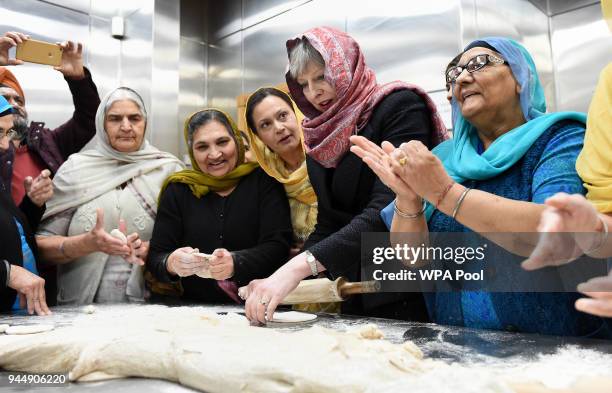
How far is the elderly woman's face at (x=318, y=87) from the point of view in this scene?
1.48 meters

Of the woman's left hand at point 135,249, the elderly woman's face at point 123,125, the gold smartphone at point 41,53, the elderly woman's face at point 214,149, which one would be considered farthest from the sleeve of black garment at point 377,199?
the gold smartphone at point 41,53

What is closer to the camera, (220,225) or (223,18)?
(220,225)

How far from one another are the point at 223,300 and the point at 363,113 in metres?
0.89

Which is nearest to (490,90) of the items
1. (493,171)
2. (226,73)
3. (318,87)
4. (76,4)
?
(493,171)

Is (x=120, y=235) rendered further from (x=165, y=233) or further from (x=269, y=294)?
(x=269, y=294)

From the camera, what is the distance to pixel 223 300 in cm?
179

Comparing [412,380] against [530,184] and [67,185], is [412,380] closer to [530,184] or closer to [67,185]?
[530,184]

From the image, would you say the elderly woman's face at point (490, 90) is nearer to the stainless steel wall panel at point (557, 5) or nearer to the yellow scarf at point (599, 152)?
→ the yellow scarf at point (599, 152)

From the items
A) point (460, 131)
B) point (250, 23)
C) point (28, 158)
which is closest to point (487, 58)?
point (460, 131)

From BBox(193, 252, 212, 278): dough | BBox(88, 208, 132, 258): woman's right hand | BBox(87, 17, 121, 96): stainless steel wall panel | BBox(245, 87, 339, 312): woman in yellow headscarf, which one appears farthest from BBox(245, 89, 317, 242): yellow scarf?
BBox(87, 17, 121, 96): stainless steel wall panel

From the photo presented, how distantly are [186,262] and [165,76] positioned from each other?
2181mm

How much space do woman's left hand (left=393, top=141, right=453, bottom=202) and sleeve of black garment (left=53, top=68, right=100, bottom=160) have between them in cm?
194

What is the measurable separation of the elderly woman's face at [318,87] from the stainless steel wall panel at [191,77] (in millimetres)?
2228

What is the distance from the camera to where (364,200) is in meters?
1.41
